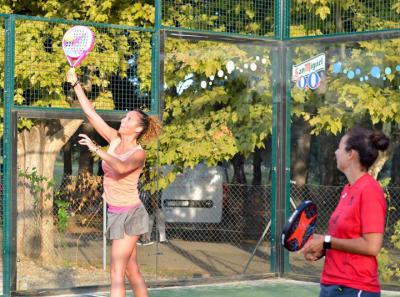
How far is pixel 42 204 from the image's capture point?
38.8 feet

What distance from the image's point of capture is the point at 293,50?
11.2 metres

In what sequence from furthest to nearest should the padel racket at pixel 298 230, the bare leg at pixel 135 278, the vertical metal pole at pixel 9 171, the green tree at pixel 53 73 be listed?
the green tree at pixel 53 73 < the vertical metal pole at pixel 9 171 < the bare leg at pixel 135 278 < the padel racket at pixel 298 230

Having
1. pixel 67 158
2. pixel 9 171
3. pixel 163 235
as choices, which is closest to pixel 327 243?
pixel 9 171

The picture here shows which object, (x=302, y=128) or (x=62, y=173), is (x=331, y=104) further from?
(x=62, y=173)

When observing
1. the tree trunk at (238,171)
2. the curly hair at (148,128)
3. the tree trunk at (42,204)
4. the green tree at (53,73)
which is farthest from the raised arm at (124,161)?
the tree trunk at (42,204)

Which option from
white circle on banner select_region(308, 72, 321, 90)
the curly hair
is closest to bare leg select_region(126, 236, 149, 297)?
the curly hair

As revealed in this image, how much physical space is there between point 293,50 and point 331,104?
806 mm

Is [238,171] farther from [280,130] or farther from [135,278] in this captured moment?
[135,278]

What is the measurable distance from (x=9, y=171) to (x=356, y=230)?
5287 mm

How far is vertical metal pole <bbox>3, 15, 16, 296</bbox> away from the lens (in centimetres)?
930

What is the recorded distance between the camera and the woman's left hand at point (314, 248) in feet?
15.6

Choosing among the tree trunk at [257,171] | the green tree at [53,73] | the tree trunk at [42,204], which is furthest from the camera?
the tree trunk at [42,204]

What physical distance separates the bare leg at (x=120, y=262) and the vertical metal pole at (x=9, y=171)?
7.20ft

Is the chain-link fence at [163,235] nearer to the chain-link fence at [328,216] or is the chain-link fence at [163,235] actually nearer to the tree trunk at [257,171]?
the tree trunk at [257,171]
